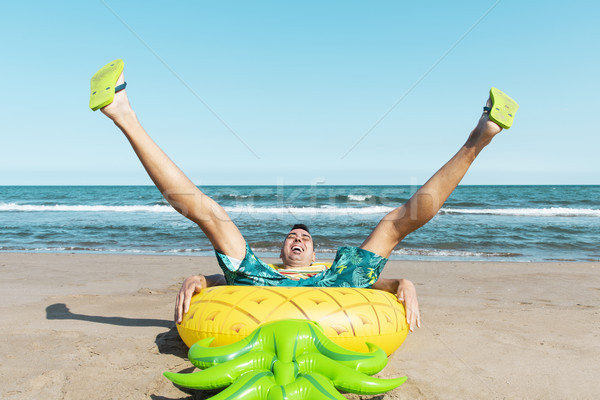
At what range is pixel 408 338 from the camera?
13.1 ft

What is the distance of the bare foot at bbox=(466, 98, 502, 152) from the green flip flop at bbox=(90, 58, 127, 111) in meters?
2.86

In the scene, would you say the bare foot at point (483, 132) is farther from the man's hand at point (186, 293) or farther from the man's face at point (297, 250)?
the man's hand at point (186, 293)

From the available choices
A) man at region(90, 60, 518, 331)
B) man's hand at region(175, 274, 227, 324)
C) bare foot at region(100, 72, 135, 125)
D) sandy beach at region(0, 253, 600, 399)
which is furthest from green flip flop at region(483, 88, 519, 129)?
bare foot at region(100, 72, 135, 125)

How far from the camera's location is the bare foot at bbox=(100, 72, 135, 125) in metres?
3.21

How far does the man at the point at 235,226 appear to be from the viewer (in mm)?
3260

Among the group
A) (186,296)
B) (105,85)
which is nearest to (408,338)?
(186,296)

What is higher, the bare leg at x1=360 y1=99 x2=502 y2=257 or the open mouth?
the bare leg at x1=360 y1=99 x2=502 y2=257

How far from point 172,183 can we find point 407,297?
6.77ft

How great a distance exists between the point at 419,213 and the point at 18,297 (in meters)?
5.17

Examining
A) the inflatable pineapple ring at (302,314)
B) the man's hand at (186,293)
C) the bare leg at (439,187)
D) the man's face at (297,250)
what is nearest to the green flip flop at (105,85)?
the man's hand at (186,293)

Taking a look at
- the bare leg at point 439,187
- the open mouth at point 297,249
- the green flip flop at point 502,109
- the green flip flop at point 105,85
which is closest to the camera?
the green flip flop at point 105,85

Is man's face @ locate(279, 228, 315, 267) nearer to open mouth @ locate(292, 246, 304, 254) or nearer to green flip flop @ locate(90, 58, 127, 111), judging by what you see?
open mouth @ locate(292, 246, 304, 254)

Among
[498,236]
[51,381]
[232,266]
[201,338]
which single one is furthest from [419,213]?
[498,236]

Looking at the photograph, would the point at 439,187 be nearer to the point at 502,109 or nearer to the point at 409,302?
the point at 502,109
